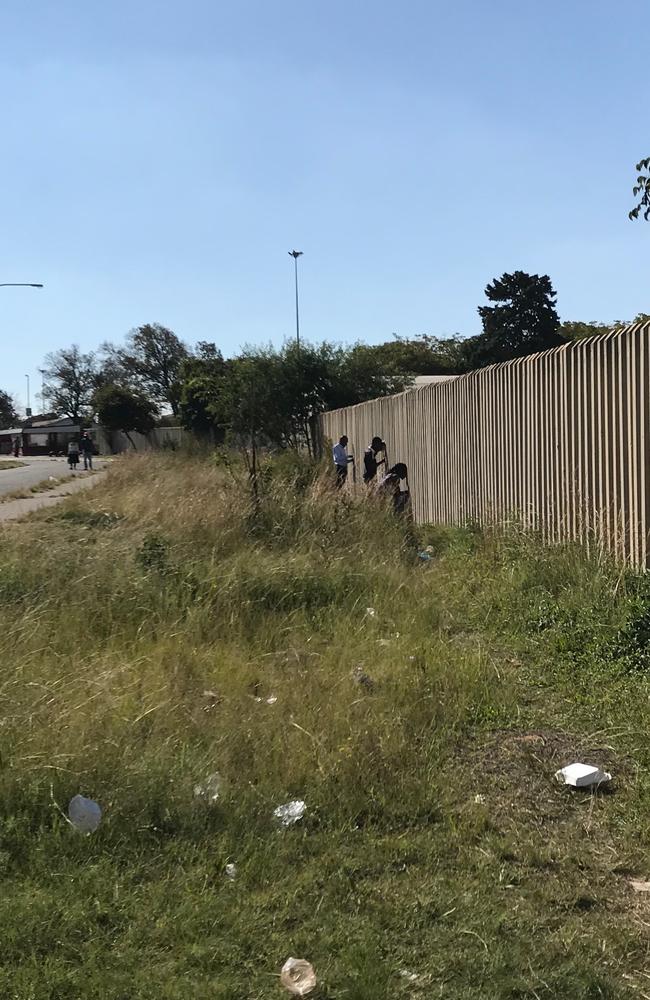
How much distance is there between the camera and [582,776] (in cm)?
344

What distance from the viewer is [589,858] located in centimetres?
292

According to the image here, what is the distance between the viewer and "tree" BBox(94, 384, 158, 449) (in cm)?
5691

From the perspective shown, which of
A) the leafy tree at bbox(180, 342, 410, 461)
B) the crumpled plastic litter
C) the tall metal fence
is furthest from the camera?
the leafy tree at bbox(180, 342, 410, 461)

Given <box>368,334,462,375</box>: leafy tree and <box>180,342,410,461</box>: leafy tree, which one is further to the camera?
<box>368,334,462,375</box>: leafy tree

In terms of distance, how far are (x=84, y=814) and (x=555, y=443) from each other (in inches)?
204

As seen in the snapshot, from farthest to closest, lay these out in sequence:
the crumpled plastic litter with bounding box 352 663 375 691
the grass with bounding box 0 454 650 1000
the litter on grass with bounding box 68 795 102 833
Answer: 1. the crumpled plastic litter with bounding box 352 663 375 691
2. the litter on grass with bounding box 68 795 102 833
3. the grass with bounding box 0 454 650 1000

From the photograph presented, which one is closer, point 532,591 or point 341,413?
point 532,591

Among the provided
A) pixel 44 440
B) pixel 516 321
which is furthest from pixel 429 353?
pixel 44 440

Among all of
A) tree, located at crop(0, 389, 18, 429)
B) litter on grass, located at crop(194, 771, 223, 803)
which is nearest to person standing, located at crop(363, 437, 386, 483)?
litter on grass, located at crop(194, 771, 223, 803)

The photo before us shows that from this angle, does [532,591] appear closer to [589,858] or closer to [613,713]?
[613,713]

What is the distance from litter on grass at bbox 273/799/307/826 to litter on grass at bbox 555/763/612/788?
1.12 meters

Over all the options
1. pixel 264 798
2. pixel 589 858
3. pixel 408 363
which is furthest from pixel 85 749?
pixel 408 363

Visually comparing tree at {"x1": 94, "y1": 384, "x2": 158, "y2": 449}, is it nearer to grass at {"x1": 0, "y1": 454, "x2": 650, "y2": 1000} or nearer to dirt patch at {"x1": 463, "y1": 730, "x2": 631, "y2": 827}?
grass at {"x1": 0, "y1": 454, "x2": 650, "y2": 1000}

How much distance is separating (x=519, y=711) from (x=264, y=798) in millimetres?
1560
